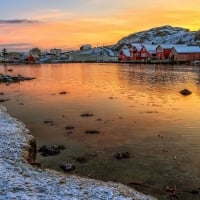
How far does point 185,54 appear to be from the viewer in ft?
477

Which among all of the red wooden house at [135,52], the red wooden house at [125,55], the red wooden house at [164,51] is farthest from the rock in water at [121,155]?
the red wooden house at [125,55]

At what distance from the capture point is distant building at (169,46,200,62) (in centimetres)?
14512

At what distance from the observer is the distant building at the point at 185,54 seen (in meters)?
145

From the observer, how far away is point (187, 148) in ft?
75.8

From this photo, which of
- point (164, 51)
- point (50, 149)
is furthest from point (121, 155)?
point (164, 51)

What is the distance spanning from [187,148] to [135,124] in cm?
792

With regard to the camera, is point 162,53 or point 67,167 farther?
point 162,53

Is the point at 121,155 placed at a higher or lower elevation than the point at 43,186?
lower

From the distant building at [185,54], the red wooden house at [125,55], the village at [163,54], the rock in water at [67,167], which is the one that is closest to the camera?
the rock in water at [67,167]

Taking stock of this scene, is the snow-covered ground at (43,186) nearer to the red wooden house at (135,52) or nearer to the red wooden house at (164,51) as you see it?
the red wooden house at (164,51)

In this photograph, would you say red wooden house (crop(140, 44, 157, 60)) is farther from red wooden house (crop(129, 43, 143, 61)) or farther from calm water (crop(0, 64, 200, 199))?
calm water (crop(0, 64, 200, 199))

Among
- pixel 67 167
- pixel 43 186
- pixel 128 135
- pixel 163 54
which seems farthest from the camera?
pixel 163 54

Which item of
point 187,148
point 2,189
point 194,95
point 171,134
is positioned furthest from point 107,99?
point 2,189

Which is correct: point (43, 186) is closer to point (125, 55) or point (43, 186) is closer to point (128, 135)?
point (128, 135)
